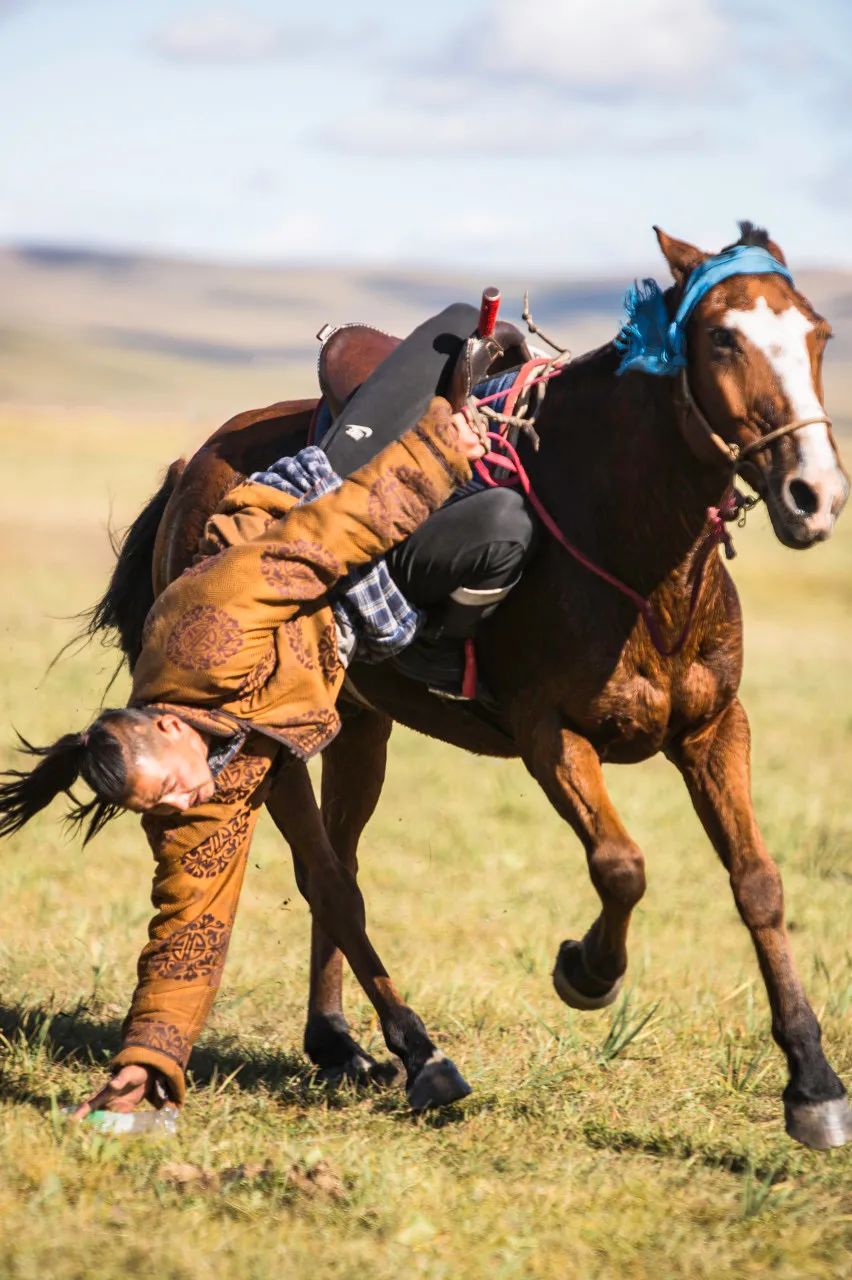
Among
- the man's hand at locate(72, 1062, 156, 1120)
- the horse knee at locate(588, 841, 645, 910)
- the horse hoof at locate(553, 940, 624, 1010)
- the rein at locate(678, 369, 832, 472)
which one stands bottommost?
the man's hand at locate(72, 1062, 156, 1120)

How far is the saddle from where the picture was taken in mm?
4504

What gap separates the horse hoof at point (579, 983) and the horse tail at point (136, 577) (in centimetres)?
202

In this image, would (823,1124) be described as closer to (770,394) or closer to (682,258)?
(770,394)

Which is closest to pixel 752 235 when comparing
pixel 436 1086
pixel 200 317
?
pixel 436 1086

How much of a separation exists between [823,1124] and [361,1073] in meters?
1.48

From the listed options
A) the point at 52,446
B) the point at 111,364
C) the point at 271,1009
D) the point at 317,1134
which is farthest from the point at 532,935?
the point at 111,364

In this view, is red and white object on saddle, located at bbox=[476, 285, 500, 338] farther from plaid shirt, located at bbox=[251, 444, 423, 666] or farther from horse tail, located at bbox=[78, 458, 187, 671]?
horse tail, located at bbox=[78, 458, 187, 671]

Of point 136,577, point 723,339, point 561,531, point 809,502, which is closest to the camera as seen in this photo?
point 809,502

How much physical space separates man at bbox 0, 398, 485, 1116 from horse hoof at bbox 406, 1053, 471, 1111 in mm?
52

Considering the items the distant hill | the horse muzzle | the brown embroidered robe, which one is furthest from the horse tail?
the distant hill

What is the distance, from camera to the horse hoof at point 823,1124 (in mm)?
4062

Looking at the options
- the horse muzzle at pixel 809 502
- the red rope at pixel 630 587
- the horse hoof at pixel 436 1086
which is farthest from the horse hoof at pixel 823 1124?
the horse muzzle at pixel 809 502

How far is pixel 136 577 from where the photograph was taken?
18.9 ft

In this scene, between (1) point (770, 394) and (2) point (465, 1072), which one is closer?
(1) point (770, 394)
